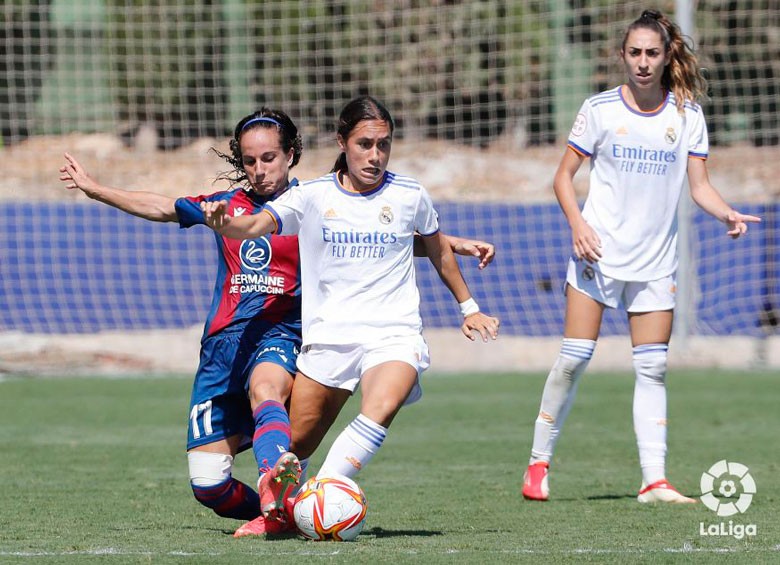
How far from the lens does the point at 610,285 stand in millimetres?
6371

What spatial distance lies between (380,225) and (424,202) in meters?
0.22

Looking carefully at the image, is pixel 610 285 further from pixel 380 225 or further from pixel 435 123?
pixel 435 123

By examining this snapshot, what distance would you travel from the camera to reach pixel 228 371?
5344mm

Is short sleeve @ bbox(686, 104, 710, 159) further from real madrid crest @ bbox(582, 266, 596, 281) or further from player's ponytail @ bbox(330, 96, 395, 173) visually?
player's ponytail @ bbox(330, 96, 395, 173)

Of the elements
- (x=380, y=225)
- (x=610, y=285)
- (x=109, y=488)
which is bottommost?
(x=109, y=488)

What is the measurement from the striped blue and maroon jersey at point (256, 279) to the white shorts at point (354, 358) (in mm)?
279

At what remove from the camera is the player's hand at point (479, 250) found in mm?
5297

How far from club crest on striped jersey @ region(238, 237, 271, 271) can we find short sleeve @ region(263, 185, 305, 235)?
259 millimetres

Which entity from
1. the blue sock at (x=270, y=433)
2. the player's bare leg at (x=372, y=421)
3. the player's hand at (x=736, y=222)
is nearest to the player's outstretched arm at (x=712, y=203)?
the player's hand at (x=736, y=222)

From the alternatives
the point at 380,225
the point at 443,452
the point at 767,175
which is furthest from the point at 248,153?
the point at 767,175

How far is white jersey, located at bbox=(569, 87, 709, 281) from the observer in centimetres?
635

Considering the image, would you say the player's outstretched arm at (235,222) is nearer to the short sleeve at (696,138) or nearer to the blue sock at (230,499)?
the blue sock at (230,499)

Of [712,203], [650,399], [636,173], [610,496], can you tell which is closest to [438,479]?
[610,496]

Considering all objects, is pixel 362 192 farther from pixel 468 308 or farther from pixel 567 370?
pixel 567 370
